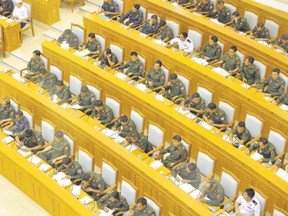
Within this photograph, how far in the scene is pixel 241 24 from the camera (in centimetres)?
1131

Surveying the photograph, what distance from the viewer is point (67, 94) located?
9.97 meters

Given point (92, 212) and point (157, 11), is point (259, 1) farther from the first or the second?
point (92, 212)

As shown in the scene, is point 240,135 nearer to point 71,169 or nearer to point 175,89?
point 175,89

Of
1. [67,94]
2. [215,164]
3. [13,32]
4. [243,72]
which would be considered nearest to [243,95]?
[243,72]

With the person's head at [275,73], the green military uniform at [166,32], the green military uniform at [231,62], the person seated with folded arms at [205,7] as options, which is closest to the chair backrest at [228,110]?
the person's head at [275,73]

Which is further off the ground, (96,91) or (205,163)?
(96,91)

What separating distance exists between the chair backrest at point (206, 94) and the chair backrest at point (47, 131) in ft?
8.26

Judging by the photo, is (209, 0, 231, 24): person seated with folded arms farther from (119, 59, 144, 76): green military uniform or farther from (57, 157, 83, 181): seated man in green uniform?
(57, 157, 83, 181): seated man in green uniform

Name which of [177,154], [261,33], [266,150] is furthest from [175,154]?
[261,33]

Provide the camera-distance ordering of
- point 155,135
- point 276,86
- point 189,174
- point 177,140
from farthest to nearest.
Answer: point 276,86 → point 155,135 → point 177,140 → point 189,174

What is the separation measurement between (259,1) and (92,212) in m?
6.50

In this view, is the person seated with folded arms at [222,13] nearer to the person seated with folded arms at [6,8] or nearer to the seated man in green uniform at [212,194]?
the person seated with folded arms at [6,8]

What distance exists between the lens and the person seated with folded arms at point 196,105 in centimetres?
939

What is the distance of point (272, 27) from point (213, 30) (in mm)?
1160
